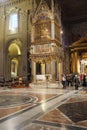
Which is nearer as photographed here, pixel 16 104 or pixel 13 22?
pixel 16 104

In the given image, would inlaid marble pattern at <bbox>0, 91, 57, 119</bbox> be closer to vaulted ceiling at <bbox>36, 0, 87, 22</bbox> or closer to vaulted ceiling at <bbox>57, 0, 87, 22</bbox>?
vaulted ceiling at <bbox>36, 0, 87, 22</bbox>

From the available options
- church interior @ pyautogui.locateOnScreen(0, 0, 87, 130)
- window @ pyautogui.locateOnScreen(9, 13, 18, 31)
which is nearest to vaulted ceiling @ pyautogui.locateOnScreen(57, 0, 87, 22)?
church interior @ pyautogui.locateOnScreen(0, 0, 87, 130)

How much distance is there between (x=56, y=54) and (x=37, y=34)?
303cm

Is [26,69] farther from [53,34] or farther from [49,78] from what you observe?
[53,34]

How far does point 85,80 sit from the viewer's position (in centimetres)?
1725

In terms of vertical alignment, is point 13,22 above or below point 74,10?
below

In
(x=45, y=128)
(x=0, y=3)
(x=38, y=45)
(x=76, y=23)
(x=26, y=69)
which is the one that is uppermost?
Result: (x=0, y=3)

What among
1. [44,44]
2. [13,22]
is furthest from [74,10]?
[44,44]

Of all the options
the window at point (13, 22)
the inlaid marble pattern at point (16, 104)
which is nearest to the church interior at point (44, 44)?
the window at point (13, 22)

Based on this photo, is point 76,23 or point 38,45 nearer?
point 38,45

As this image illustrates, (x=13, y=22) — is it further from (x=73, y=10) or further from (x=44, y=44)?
(x=44, y=44)

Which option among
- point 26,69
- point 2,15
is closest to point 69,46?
point 26,69

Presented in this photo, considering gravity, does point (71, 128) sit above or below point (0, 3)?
below

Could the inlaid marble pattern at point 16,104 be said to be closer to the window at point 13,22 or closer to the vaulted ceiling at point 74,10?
the vaulted ceiling at point 74,10
